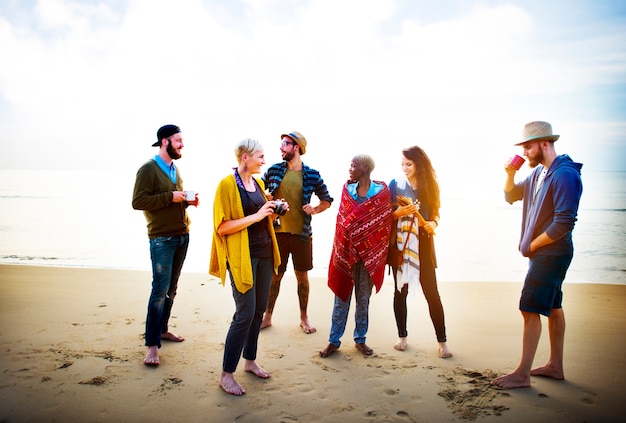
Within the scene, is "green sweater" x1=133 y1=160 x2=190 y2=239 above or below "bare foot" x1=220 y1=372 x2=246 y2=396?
above

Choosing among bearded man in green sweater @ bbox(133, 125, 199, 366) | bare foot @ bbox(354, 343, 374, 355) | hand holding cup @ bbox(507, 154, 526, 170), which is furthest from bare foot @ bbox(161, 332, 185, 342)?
hand holding cup @ bbox(507, 154, 526, 170)

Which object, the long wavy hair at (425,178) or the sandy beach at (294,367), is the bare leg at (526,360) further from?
the long wavy hair at (425,178)

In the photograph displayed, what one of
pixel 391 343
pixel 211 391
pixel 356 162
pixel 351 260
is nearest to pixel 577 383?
pixel 391 343

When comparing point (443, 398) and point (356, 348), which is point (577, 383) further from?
point (356, 348)

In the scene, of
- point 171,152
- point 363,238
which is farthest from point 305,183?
point 171,152

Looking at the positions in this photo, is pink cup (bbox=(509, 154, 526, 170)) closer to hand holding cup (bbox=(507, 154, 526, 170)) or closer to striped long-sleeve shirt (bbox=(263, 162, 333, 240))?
hand holding cup (bbox=(507, 154, 526, 170))

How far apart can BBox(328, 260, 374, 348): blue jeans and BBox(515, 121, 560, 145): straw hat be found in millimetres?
1806

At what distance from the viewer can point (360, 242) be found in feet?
13.0

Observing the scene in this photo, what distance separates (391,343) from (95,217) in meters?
15.6

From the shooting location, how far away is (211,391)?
3.24 m

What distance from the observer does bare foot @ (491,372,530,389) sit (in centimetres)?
332

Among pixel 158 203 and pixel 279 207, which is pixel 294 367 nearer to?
pixel 279 207

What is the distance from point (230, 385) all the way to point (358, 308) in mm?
1454

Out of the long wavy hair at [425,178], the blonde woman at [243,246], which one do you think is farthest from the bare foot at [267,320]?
the long wavy hair at [425,178]
